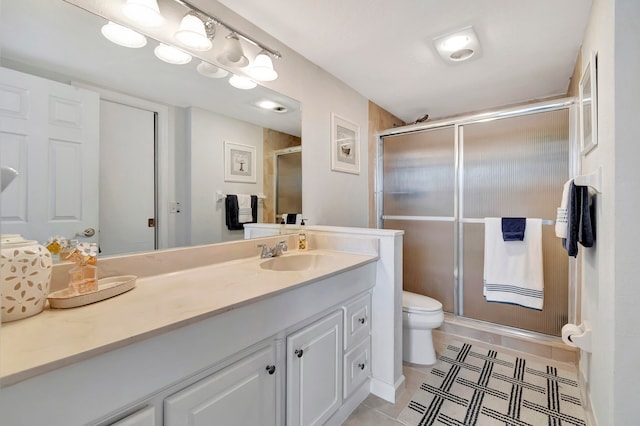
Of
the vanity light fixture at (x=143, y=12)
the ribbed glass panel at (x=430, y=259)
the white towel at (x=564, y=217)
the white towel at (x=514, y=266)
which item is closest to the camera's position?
the vanity light fixture at (x=143, y=12)

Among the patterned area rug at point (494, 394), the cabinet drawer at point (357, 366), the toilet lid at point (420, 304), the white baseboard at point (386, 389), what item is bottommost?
the patterned area rug at point (494, 394)

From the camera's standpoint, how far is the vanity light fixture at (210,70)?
57.0 inches

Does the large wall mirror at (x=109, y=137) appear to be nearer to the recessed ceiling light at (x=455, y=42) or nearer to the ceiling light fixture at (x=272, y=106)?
the ceiling light fixture at (x=272, y=106)

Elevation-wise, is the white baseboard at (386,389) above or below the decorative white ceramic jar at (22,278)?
below

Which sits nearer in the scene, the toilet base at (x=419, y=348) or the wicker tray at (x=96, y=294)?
the wicker tray at (x=96, y=294)

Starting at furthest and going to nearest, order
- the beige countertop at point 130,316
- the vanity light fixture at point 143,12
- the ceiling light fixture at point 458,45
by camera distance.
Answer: the ceiling light fixture at point 458,45, the vanity light fixture at point 143,12, the beige countertop at point 130,316

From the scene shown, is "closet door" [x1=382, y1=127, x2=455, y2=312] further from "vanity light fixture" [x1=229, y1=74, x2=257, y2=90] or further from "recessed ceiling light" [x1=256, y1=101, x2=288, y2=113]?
"vanity light fixture" [x1=229, y1=74, x2=257, y2=90]

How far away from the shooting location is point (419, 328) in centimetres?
197

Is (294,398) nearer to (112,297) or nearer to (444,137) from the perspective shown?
(112,297)

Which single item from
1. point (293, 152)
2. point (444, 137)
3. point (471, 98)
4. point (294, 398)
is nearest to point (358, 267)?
point (294, 398)

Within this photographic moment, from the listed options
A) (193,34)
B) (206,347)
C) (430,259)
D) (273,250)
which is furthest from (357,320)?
(193,34)

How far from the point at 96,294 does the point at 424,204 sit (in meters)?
2.50

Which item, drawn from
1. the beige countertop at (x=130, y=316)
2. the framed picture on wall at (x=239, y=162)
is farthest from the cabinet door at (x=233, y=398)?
the framed picture on wall at (x=239, y=162)

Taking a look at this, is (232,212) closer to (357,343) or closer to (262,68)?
(262,68)
